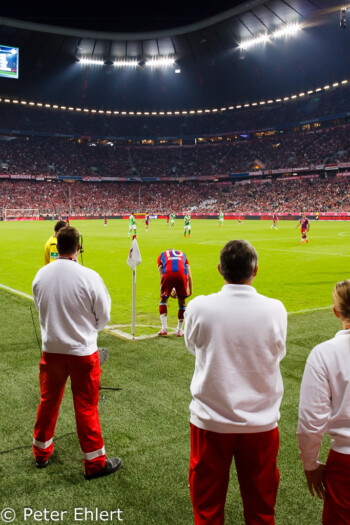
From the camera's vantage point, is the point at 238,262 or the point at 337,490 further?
the point at 238,262

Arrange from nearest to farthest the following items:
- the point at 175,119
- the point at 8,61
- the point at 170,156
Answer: the point at 8,61, the point at 170,156, the point at 175,119

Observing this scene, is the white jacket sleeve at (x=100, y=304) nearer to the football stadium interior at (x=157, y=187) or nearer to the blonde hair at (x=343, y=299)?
the football stadium interior at (x=157, y=187)

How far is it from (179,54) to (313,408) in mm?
83331

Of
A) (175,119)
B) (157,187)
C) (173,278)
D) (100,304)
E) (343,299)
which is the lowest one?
(173,278)

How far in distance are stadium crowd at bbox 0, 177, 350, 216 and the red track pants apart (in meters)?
64.8

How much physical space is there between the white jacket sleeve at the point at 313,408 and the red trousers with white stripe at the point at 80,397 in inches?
81.6

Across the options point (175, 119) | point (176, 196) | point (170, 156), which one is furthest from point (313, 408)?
point (175, 119)

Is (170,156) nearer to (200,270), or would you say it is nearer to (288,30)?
(288,30)

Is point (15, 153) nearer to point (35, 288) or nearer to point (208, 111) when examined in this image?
point (208, 111)

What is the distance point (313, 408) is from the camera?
2391 mm

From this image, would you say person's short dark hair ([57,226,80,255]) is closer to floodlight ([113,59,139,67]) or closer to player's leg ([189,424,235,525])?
player's leg ([189,424,235,525])

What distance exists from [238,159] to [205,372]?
88.7m

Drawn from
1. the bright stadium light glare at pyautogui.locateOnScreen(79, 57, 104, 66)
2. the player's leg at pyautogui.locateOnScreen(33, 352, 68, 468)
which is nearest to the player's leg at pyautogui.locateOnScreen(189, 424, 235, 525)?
the player's leg at pyautogui.locateOnScreen(33, 352, 68, 468)

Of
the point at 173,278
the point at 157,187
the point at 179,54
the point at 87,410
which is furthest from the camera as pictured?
the point at 157,187
